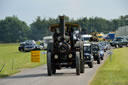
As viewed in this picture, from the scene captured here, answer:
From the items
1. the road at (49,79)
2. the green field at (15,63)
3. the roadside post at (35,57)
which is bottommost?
the green field at (15,63)

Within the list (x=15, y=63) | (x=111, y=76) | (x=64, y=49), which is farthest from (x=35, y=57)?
(x=111, y=76)

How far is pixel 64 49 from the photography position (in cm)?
2184

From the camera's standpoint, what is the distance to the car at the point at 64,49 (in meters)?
21.8

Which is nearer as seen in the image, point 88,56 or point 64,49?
point 64,49

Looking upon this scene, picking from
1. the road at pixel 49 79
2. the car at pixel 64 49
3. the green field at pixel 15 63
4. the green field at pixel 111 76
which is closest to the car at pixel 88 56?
the green field at pixel 111 76

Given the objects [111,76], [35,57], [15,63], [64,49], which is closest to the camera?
[111,76]

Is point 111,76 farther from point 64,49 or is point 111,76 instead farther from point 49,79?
point 49,79

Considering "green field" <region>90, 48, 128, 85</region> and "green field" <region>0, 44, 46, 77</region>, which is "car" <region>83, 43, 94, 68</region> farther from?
"green field" <region>0, 44, 46, 77</region>

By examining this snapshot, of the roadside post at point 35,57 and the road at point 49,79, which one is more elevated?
the roadside post at point 35,57

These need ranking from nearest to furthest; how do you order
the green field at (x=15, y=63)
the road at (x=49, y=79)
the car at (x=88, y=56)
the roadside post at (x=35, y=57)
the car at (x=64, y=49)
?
the road at (x=49, y=79) → the car at (x=64, y=49) → the green field at (x=15, y=63) → the car at (x=88, y=56) → the roadside post at (x=35, y=57)

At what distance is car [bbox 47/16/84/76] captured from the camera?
21.8 metres

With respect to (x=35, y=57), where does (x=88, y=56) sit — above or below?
above

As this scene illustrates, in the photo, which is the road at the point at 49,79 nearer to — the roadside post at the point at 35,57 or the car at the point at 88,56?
the car at the point at 88,56

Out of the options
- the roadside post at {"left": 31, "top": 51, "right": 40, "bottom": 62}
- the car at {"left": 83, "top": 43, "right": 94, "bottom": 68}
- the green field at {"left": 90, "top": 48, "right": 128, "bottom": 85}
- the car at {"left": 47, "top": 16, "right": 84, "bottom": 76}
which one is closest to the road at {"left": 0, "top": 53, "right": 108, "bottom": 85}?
the green field at {"left": 90, "top": 48, "right": 128, "bottom": 85}
